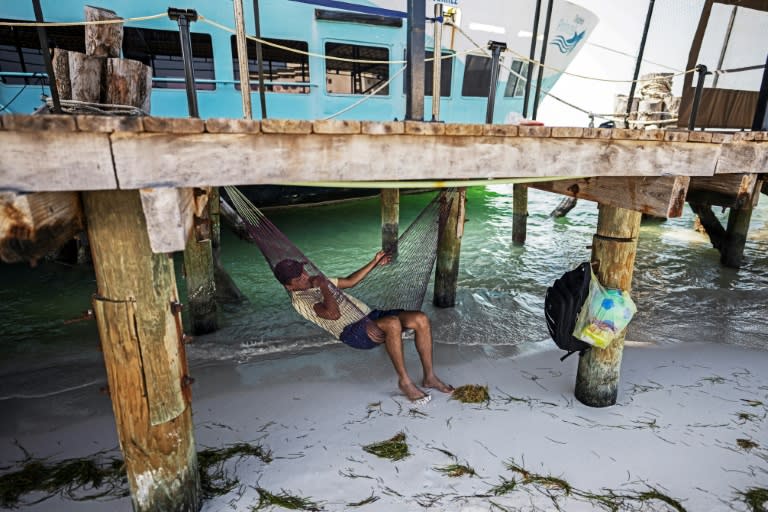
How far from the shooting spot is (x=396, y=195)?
630cm

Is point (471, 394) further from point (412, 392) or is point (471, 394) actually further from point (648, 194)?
point (648, 194)

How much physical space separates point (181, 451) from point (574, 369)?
9.52 ft

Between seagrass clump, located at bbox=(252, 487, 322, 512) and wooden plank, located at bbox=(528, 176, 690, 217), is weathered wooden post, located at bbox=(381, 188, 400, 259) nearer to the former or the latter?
wooden plank, located at bbox=(528, 176, 690, 217)

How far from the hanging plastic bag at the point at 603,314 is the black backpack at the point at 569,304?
41 mm

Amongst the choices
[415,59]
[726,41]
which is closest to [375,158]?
[415,59]

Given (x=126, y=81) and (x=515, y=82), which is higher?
(x=515, y=82)

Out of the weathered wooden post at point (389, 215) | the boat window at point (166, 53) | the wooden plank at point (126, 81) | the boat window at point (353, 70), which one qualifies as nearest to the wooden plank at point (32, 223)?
the wooden plank at point (126, 81)

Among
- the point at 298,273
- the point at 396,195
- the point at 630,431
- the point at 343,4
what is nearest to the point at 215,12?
the point at 343,4

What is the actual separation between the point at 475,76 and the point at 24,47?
7.56 m

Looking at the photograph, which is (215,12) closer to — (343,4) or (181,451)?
(343,4)

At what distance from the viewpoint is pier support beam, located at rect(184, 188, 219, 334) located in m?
4.03

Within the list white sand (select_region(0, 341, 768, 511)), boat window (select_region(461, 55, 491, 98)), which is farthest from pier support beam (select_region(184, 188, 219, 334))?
boat window (select_region(461, 55, 491, 98))

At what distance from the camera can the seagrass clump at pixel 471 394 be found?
10.1 ft

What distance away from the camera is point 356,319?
2926mm
